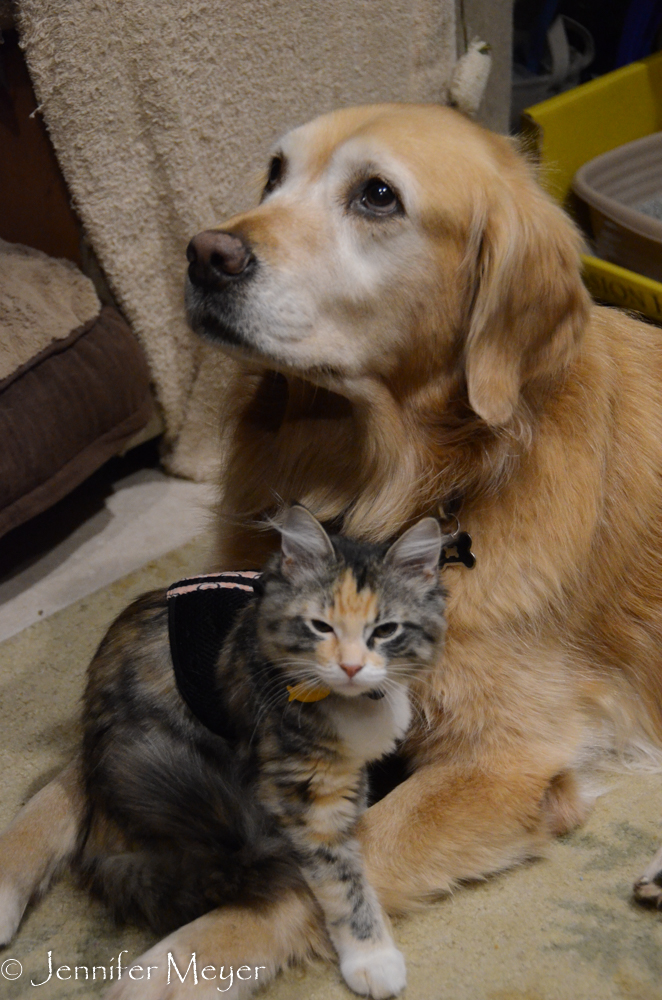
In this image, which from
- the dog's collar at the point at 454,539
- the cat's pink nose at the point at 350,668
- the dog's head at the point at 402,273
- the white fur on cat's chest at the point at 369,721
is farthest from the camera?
the dog's collar at the point at 454,539

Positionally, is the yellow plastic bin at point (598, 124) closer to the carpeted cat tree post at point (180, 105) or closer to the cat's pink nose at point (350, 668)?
the carpeted cat tree post at point (180, 105)

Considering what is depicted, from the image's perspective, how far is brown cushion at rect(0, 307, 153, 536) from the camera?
206 centimetres

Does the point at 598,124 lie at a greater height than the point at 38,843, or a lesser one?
greater

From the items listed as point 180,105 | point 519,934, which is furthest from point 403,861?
point 180,105

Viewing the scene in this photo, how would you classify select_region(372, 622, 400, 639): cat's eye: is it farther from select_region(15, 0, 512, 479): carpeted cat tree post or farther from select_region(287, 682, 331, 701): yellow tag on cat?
select_region(15, 0, 512, 479): carpeted cat tree post

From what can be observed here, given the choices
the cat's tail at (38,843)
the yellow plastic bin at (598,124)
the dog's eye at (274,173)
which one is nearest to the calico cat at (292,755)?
the cat's tail at (38,843)

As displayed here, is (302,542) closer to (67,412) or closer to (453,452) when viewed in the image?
(453,452)

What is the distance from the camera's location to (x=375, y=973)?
124 cm

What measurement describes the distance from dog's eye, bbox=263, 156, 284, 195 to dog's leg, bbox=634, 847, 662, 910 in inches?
49.7

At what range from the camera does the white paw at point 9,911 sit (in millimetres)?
1352

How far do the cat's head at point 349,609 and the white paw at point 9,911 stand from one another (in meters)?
0.57

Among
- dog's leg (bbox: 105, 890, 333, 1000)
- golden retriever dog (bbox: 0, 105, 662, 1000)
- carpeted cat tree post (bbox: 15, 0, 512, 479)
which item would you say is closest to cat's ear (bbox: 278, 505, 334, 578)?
golden retriever dog (bbox: 0, 105, 662, 1000)

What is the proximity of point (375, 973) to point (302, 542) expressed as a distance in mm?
597

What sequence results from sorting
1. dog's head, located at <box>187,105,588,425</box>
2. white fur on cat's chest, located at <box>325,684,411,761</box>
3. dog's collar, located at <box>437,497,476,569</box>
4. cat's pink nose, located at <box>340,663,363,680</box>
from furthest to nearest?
dog's collar, located at <box>437,497,476,569</box> → dog's head, located at <box>187,105,588,425</box> → white fur on cat's chest, located at <box>325,684,411,761</box> → cat's pink nose, located at <box>340,663,363,680</box>
